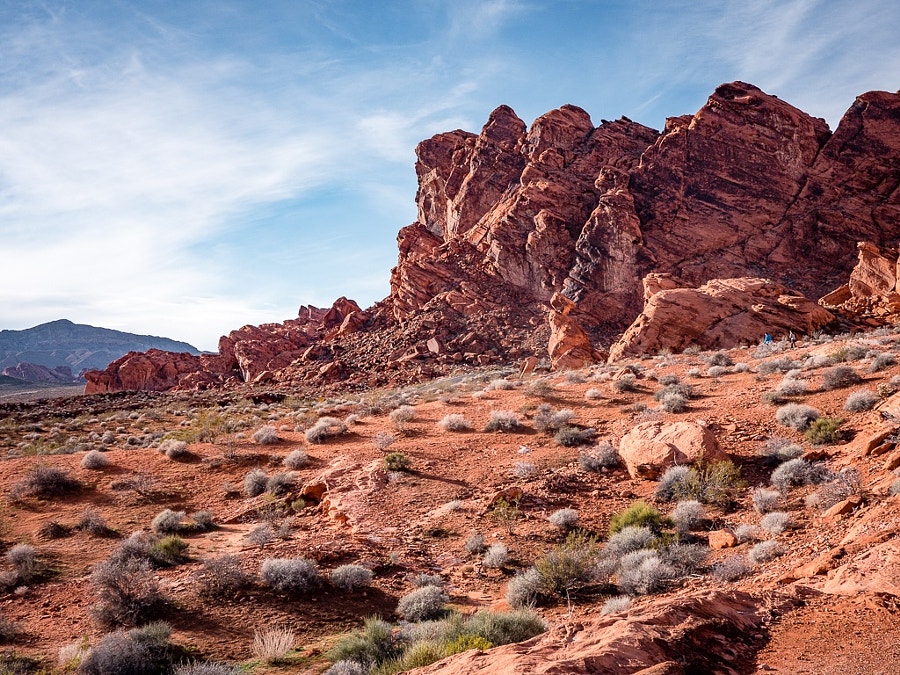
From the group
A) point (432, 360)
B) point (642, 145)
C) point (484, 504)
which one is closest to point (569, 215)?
point (642, 145)

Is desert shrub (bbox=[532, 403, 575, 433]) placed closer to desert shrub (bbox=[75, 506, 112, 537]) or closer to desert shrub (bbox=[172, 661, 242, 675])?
desert shrub (bbox=[172, 661, 242, 675])

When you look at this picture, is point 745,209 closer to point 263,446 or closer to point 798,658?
point 263,446

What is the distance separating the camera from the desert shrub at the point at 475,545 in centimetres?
975

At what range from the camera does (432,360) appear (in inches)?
1799

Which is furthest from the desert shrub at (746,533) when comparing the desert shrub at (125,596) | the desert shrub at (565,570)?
the desert shrub at (125,596)

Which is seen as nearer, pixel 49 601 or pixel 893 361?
pixel 49 601

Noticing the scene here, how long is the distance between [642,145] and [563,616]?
2398 inches

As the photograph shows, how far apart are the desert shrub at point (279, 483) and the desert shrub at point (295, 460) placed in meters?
1.05

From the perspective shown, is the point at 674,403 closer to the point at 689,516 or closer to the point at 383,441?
the point at 689,516

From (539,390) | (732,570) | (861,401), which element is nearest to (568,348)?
(539,390)

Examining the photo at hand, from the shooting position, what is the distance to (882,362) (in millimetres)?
14883

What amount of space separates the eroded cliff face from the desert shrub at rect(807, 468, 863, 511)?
34119 millimetres

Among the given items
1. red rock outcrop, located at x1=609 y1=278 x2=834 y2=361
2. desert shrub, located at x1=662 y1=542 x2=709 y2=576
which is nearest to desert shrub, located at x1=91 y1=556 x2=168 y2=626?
desert shrub, located at x1=662 y1=542 x2=709 y2=576

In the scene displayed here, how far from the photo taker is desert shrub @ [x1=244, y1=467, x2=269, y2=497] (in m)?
13.6
